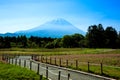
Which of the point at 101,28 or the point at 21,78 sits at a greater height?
the point at 101,28

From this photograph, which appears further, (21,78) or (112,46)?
(112,46)

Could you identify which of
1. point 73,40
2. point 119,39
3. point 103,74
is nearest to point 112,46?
point 119,39

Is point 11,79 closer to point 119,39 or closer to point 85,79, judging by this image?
point 85,79

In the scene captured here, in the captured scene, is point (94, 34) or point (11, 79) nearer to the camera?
point (11, 79)

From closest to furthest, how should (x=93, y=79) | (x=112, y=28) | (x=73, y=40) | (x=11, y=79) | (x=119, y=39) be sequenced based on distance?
(x=93, y=79)
(x=11, y=79)
(x=119, y=39)
(x=112, y=28)
(x=73, y=40)

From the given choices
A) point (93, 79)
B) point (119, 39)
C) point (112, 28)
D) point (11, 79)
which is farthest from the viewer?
point (112, 28)

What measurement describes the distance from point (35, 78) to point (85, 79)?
466cm

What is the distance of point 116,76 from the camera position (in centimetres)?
2541

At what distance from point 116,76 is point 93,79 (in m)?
2.79

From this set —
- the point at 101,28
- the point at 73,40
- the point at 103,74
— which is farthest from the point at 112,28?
the point at 103,74

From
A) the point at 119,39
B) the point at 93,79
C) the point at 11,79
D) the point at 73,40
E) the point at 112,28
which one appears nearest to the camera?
the point at 93,79

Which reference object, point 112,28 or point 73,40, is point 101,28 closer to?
point 112,28

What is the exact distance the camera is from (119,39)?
162 metres

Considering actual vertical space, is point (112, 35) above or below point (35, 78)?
above
